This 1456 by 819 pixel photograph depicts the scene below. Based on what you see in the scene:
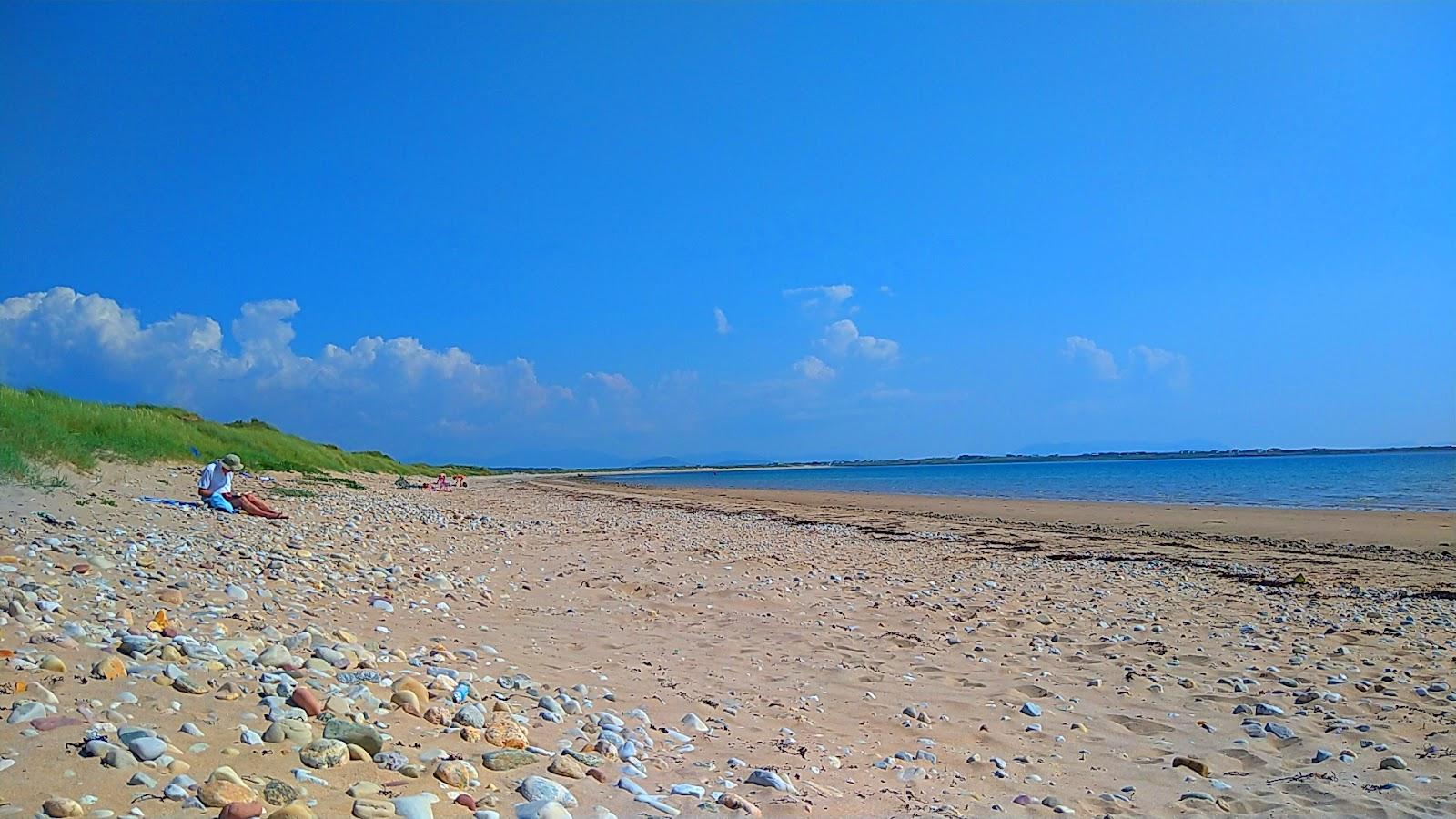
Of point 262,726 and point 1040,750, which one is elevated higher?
point 262,726

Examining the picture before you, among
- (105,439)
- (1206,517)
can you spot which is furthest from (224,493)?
(1206,517)

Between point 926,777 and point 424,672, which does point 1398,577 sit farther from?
point 424,672

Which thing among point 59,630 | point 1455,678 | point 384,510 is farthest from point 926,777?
point 384,510

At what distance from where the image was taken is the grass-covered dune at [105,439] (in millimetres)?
13422

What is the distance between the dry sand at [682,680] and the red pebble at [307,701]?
0.08ft

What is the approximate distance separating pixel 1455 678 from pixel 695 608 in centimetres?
684

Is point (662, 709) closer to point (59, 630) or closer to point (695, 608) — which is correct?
point (59, 630)

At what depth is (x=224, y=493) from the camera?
1286 centimetres

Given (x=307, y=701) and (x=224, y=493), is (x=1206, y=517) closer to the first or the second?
(x=224, y=493)

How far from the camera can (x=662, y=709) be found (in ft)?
17.2

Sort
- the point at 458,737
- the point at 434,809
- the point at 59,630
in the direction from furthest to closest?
1. the point at 59,630
2. the point at 458,737
3. the point at 434,809

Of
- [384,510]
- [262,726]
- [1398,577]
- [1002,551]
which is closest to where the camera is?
[262,726]

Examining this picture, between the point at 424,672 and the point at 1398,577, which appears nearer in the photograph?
the point at 424,672

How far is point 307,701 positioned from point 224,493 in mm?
10565
